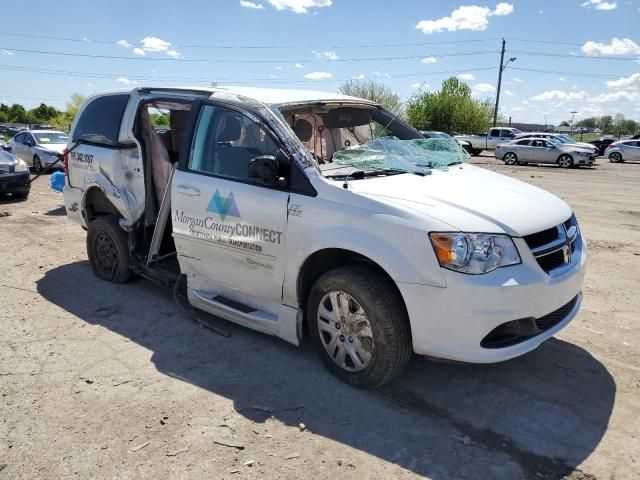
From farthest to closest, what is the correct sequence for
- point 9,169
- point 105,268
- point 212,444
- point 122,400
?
point 9,169
point 105,268
point 122,400
point 212,444

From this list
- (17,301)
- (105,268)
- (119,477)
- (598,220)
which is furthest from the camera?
(598,220)

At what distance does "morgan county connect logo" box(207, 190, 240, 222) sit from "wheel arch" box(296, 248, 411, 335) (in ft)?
2.29

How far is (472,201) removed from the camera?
3357 millimetres

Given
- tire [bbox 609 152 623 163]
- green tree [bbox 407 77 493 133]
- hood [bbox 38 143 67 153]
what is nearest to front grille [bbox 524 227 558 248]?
hood [bbox 38 143 67 153]

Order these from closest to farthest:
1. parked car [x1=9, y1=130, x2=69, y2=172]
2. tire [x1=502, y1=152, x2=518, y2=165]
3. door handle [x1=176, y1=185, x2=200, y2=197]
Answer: door handle [x1=176, y1=185, x2=200, y2=197] → parked car [x1=9, y1=130, x2=69, y2=172] → tire [x1=502, y1=152, x2=518, y2=165]

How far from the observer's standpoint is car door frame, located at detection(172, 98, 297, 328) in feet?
12.3

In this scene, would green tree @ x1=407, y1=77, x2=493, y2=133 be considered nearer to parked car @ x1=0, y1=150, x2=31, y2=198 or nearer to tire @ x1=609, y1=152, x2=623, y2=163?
tire @ x1=609, y1=152, x2=623, y2=163

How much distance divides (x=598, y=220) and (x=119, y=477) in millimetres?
9288

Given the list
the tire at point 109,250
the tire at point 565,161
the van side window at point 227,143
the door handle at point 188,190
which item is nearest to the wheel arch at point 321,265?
the van side window at point 227,143

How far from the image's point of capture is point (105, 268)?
5793 mm

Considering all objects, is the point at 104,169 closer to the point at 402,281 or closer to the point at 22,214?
the point at 402,281

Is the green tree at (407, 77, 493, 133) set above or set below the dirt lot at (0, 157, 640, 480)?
above

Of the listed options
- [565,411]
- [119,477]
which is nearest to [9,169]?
[119,477]

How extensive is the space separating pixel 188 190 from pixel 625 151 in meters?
31.1
